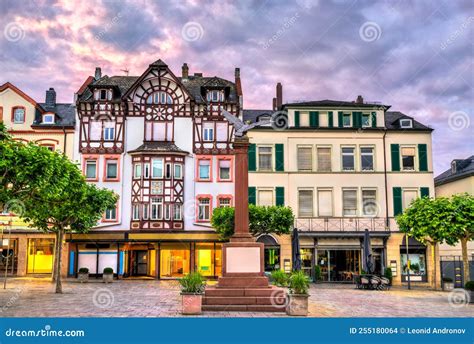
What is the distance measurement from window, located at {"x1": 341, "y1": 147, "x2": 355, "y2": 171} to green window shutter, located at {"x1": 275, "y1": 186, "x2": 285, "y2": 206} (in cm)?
506

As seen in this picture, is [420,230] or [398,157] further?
[398,157]

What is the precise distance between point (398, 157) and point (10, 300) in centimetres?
2914

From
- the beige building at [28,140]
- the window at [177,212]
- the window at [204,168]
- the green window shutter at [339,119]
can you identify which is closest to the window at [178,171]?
the window at [204,168]

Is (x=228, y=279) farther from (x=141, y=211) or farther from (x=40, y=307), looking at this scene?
(x=141, y=211)

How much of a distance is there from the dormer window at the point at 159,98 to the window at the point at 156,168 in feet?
15.7

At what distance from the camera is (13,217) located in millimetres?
39781

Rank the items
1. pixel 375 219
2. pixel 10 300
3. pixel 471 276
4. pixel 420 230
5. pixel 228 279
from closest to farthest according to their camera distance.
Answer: pixel 228 279
pixel 10 300
pixel 420 230
pixel 471 276
pixel 375 219

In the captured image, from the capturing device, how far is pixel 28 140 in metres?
40.0

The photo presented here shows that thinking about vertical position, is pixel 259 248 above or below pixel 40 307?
above

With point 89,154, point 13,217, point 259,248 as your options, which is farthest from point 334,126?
point 13,217

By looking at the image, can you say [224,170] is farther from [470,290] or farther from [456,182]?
[470,290]

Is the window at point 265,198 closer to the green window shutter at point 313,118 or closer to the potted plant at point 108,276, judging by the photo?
the green window shutter at point 313,118

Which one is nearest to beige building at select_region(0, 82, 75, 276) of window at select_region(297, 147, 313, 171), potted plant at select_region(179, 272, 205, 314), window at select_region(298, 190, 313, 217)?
window at select_region(297, 147, 313, 171)

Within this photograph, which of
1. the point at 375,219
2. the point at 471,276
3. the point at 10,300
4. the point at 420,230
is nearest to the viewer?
the point at 10,300
